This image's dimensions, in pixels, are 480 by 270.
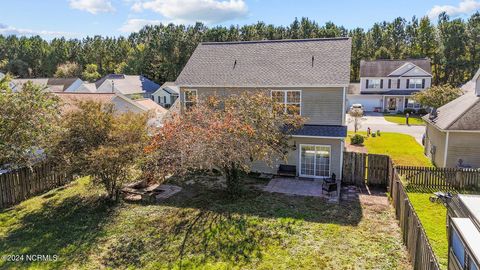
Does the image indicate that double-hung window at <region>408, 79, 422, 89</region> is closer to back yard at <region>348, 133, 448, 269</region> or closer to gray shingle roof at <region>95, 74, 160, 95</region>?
back yard at <region>348, 133, 448, 269</region>

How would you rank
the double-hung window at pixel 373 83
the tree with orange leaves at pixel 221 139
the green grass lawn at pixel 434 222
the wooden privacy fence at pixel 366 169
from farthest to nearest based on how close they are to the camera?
the double-hung window at pixel 373 83, the wooden privacy fence at pixel 366 169, the tree with orange leaves at pixel 221 139, the green grass lawn at pixel 434 222

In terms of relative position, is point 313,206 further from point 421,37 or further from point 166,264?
point 421,37

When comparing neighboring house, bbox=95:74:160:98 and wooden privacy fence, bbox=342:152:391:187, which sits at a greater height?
neighboring house, bbox=95:74:160:98

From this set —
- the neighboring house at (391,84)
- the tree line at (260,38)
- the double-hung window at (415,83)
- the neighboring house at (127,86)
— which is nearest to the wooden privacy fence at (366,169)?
the neighboring house at (391,84)

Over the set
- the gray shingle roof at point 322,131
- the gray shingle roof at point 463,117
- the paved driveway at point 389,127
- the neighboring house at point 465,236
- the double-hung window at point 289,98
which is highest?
the double-hung window at point 289,98

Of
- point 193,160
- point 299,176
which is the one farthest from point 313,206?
point 193,160

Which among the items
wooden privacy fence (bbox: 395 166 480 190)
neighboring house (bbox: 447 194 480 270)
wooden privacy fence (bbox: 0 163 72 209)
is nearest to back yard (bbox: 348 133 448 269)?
wooden privacy fence (bbox: 395 166 480 190)

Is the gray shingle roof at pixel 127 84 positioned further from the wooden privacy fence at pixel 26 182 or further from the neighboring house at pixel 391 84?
the wooden privacy fence at pixel 26 182
